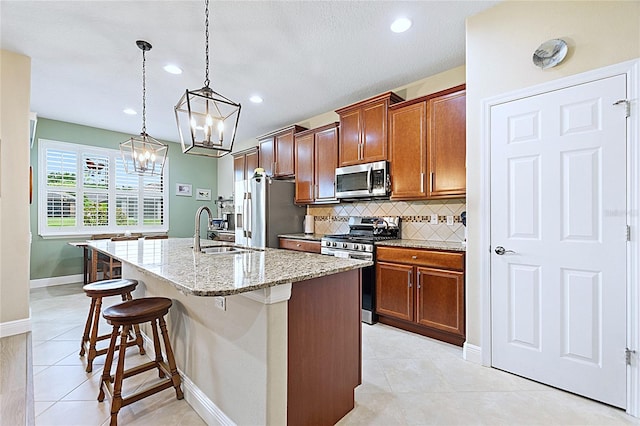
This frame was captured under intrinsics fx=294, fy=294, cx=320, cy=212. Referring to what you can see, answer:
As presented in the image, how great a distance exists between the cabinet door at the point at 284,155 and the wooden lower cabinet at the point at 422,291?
229 cm

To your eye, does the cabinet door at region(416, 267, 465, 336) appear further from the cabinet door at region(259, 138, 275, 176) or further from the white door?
the cabinet door at region(259, 138, 275, 176)

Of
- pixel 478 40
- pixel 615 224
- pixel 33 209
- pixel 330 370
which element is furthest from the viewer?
pixel 33 209

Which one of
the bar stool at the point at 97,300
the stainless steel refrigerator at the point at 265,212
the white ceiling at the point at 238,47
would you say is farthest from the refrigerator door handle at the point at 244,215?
the bar stool at the point at 97,300

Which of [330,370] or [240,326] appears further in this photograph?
[330,370]

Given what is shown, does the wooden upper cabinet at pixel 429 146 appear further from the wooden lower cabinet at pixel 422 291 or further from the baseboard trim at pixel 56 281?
the baseboard trim at pixel 56 281

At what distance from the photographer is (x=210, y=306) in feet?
5.54

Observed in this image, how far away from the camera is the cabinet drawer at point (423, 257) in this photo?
2.63 metres

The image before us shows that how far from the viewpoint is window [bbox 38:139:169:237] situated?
16.3 ft

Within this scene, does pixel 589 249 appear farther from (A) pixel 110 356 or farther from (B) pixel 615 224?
(A) pixel 110 356

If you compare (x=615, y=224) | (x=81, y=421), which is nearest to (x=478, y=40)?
(x=615, y=224)

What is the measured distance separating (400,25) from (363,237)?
2.16 m

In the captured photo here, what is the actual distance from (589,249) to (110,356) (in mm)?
3102

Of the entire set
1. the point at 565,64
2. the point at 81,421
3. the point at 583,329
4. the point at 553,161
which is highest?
the point at 565,64

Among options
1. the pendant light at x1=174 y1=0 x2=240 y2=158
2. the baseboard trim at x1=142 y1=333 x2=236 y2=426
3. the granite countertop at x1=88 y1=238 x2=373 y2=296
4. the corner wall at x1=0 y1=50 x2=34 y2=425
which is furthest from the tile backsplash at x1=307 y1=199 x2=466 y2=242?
the corner wall at x1=0 y1=50 x2=34 y2=425
